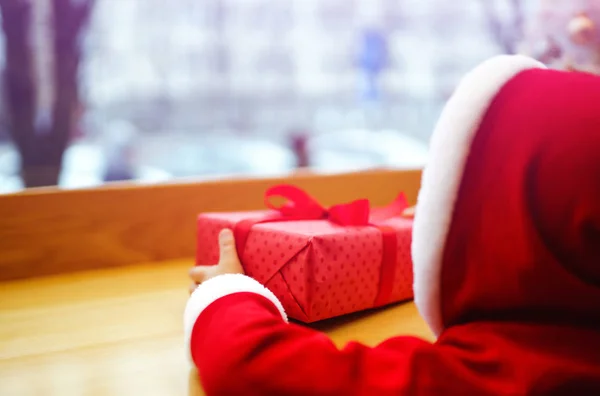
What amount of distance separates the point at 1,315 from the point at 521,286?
54 centimetres

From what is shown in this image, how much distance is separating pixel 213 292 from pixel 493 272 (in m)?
0.22

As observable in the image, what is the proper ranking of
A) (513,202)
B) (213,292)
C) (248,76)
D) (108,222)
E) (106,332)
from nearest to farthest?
(513,202) → (213,292) → (106,332) → (108,222) → (248,76)

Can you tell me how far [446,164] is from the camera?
438 mm

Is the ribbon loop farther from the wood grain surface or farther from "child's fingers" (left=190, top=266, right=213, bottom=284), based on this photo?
the wood grain surface

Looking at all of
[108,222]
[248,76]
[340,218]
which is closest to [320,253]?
[340,218]

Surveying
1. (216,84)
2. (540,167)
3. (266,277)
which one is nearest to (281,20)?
(216,84)

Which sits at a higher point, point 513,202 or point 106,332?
point 513,202

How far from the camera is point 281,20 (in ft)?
3.55

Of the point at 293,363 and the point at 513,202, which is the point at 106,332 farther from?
the point at 513,202

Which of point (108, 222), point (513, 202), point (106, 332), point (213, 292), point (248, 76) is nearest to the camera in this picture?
point (513, 202)

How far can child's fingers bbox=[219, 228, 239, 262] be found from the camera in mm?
654

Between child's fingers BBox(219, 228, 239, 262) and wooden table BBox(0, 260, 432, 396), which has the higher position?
child's fingers BBox(219, 228, 239, 262)

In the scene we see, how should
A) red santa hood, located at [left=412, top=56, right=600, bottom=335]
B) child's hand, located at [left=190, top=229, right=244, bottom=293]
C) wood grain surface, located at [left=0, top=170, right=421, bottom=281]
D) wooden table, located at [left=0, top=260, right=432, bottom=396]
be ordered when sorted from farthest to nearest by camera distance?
wood grain surface, located at [left=0, top=170, right=421, bottom=281], child's hand, located at [left=190, top=229, right=244, bottom=293], wooden table, located at [left=0, top=260, right=432, bottom=396], red santa hood, located at [left=412, top=56, right=600, bottom=335]

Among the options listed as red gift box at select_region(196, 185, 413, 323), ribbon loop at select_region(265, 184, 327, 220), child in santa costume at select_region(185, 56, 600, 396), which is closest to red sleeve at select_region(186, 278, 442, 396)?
child in santa costume at select_region(185, 56, 600, 396)
